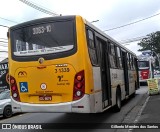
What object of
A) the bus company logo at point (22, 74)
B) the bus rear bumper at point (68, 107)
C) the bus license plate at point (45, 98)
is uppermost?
the bus company logo at point (22, 74)

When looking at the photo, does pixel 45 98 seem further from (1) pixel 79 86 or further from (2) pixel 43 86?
(1) pixel 79 86

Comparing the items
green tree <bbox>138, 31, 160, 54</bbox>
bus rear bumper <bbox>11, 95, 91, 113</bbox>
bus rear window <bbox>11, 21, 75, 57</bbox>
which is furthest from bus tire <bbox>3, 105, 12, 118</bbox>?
green tree <bbox>138, 31, 160, 54</bbox>

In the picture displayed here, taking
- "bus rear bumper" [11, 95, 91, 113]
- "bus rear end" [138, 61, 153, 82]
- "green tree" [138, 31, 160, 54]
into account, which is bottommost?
"bus rear bumper" [11, 95, 91, 113]

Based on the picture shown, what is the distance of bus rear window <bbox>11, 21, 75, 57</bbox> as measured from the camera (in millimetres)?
10023

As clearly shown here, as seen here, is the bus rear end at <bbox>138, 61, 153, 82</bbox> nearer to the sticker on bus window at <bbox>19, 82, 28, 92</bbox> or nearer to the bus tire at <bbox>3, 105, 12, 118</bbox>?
the bus tire at <bbox>3, 105, 12, 118</bbox>

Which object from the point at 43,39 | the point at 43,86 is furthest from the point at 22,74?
the point at 43,39

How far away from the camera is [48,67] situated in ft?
32.7

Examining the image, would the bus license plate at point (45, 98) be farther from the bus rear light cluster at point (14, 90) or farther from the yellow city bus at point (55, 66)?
the bus rear light cluster at point (14, 90)

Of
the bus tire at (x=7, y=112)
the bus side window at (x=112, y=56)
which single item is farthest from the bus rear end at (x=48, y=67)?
the bus tire at (x=7, y=112)

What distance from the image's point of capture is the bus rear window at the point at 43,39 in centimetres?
1002

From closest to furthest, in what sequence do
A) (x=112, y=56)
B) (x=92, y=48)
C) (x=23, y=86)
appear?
1. (x=23, y=86)
2. (x=92, y=48)
3. (x=112, y=56)

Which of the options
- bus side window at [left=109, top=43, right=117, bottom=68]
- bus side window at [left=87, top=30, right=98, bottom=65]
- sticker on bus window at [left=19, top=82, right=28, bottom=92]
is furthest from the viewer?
bus side window at [left=109, top=43, right=117, bottom=68]

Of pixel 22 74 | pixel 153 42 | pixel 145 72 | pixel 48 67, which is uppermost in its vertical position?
pixel 153 42

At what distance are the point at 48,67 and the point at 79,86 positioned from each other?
3.51 feet
